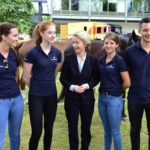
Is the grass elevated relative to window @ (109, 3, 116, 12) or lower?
lower

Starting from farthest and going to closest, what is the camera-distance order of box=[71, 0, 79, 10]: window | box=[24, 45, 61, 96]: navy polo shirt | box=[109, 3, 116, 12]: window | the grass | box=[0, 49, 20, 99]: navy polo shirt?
box=[109, 3, 116, 12]: window → box=[71, 0, 79, 10]: window → the grass → box=[24, 45, 61, 96]: navy polo shirt → box=[0, 49, 20, 99]: navy polo shirt

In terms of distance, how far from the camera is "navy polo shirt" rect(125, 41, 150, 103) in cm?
275

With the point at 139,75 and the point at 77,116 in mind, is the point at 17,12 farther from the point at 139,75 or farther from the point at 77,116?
the point at 139,75

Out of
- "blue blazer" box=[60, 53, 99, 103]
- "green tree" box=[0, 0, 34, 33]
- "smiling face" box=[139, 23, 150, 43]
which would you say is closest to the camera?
"smiling face" box=[139, 23, 150, 43]

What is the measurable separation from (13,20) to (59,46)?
59.8ft

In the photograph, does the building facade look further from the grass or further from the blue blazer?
the blue blazer

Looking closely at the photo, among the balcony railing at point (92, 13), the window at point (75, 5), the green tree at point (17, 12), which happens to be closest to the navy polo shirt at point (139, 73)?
the green tree at point (17, 12)

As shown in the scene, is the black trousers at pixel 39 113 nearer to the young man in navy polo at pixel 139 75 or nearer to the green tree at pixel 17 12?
the young man in navy polo at pixel 139 75

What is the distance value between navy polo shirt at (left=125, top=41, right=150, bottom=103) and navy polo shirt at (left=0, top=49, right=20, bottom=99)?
1507 mm

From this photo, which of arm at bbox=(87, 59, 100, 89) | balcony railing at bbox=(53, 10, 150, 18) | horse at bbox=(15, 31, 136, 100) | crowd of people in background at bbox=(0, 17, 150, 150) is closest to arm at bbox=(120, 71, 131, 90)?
crowd of people in background at bbox=(0, 17, 150, 150)

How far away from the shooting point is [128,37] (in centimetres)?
504

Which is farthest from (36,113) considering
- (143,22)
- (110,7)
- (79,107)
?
(110,7)

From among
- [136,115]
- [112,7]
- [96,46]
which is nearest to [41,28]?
[136,115]

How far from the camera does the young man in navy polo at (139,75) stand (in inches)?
108
